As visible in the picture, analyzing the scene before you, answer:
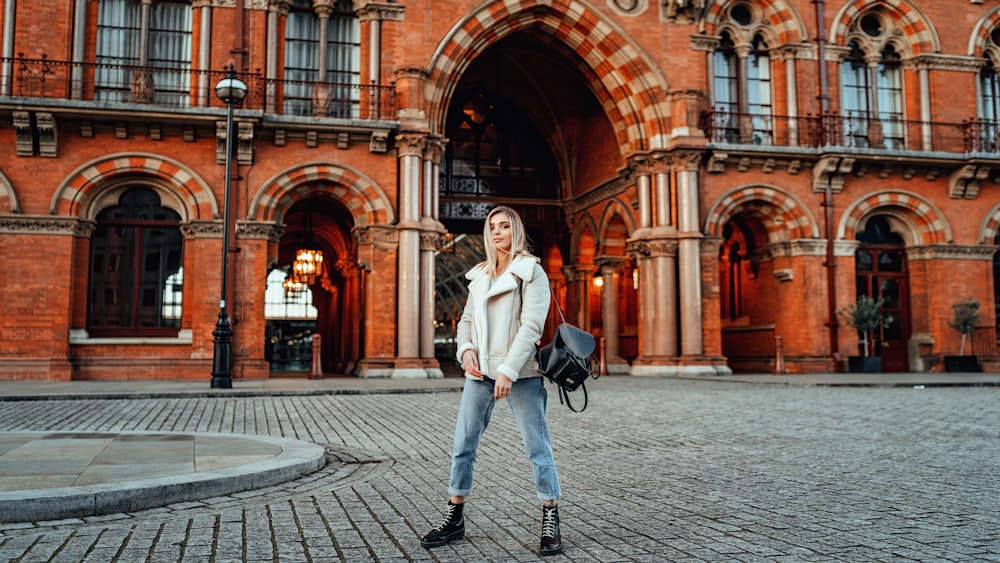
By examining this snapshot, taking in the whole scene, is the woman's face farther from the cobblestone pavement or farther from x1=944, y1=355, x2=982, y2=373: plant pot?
x1=944, y1=355, x2=982, y2=373: plant pot

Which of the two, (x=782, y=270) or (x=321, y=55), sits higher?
(x=321, y=55)

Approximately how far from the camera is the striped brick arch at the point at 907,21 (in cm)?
2608

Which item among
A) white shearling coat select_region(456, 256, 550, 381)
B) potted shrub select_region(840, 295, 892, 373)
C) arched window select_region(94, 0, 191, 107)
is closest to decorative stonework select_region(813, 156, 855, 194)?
potted shrub select_region(840, 295, 892, 373)

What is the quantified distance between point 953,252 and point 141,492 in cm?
2572

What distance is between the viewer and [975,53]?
26719mm

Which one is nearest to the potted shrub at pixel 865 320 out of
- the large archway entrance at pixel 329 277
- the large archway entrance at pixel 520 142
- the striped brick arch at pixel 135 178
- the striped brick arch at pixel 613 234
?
the striped brick arch at pixel 613 234

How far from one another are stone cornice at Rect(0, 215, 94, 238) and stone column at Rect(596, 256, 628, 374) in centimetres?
1543

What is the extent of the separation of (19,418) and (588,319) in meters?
20.7

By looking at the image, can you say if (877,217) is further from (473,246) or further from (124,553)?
(124,553)

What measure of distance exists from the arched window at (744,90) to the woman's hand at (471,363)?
22.1 m

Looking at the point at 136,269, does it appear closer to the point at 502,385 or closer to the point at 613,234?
the point at 613,234

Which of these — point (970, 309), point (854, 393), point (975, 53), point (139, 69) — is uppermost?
point (975, 53)

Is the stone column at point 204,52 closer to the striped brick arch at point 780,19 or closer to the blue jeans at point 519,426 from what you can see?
the striped brick arch at point 780,19

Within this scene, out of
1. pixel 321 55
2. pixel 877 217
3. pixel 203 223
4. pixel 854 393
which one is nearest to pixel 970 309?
pixel 877 217
